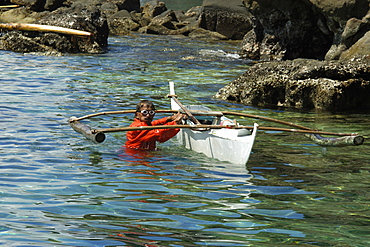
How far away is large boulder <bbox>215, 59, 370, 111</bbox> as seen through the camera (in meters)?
12.4

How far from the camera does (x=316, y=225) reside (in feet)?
17.0

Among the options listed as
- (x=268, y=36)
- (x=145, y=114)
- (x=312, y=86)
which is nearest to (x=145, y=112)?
(x=145, y=114)

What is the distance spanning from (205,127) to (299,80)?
5.57 m

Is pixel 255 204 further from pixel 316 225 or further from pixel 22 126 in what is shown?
pixel 22 126

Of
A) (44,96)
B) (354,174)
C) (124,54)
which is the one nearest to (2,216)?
(354,174)

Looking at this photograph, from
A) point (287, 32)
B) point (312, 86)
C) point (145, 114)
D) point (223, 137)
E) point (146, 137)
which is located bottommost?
point (146, 137)

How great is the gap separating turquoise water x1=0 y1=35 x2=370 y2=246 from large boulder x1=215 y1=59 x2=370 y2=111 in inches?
23.5

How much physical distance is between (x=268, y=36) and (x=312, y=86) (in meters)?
10.2

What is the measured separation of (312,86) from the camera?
12562 millimetres

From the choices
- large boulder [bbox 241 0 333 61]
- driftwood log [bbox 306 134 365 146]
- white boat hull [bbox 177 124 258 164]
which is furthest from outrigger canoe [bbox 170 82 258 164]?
large boulder [bbox 241 0 333 61]

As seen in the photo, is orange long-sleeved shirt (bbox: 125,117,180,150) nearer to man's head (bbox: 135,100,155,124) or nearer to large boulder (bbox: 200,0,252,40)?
man's head (bbox: 135,100,155,124)

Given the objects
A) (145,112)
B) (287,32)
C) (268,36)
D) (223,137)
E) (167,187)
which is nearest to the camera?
(167,187)

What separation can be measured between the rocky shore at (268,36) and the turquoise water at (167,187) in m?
0.76

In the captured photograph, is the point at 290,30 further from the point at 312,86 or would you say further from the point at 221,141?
the point at 221,141
